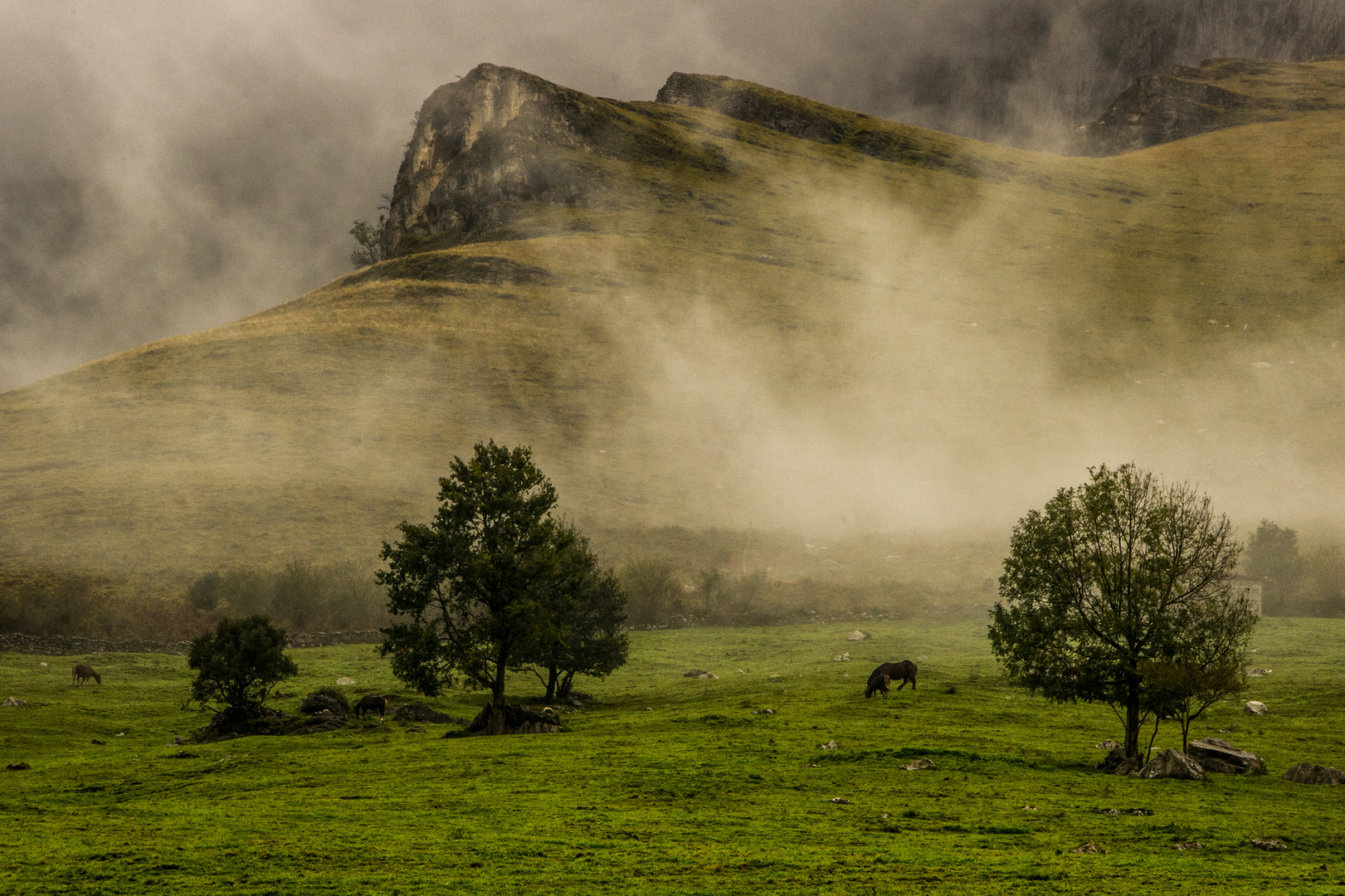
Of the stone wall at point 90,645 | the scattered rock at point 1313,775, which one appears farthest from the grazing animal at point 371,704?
the scattered rock at point 1313,775

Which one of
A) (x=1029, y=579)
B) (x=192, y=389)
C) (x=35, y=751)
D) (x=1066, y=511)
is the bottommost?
(x=35, y=751)

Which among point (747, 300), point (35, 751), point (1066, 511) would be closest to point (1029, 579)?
point (1066, 511)

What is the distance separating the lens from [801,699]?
1923 inches

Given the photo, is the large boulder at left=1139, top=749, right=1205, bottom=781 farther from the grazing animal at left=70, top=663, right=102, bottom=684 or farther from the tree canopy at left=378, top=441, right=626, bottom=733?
the grazing animal at left=70, top=663, right=102, bottom=684

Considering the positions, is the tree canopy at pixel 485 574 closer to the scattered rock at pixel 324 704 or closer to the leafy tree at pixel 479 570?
the leafy tree at pixel 479 570

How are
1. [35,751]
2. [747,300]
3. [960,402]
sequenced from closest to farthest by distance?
[35,751]
[960,402]
[747,300]

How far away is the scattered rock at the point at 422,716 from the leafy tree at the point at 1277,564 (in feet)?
303

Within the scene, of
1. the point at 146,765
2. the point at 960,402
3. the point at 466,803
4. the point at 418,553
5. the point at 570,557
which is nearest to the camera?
the point at 466,803

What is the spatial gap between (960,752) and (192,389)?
472ft

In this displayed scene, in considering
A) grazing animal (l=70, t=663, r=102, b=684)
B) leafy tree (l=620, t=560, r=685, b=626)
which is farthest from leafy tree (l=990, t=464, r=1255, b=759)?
leafy tree (l=620, t=560, r=685, b=626)

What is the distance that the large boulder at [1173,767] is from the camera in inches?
1178

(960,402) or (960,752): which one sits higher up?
(960,402)

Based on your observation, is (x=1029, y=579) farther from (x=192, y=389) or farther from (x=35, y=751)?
(x=192, y=389)

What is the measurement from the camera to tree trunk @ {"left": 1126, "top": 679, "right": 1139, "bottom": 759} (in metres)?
31.5
